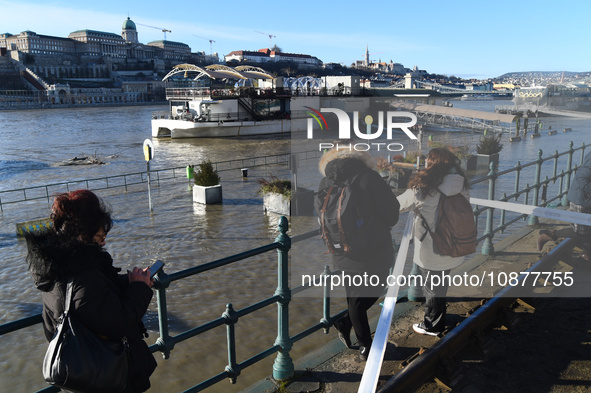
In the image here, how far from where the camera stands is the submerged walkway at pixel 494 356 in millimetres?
3574

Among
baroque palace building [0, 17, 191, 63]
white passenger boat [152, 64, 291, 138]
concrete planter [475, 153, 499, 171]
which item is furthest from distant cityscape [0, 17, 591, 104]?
concrete planter [475, 153, 499, 171]

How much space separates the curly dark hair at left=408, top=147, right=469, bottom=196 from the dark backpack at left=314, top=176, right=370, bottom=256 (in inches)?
30.6

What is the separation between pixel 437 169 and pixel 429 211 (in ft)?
1.17

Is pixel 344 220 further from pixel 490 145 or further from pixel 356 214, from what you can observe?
pixel 490 145

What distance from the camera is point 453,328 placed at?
4.12 m

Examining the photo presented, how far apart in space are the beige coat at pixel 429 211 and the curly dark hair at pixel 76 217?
248 centimetres

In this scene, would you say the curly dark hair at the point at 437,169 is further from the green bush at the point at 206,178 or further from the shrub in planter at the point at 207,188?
the green bush at the point at 206,178

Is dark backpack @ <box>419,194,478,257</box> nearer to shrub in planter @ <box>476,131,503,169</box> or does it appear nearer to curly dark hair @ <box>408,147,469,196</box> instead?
curly dark hair @ <box>408,147,469,196</box>

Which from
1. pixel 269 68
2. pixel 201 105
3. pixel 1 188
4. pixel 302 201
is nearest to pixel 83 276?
pixel 302 201

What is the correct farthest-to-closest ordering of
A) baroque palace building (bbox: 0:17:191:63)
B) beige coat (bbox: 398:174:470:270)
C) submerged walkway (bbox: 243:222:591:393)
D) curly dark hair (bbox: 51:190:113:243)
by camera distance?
baroque palace building (bbox: 0:17:191:63), beige coat (bbox: 398:174:470:270), submerged walkway (bbox: 243:222:591:393), curly dark hair (bbox: 51:190:113:243)

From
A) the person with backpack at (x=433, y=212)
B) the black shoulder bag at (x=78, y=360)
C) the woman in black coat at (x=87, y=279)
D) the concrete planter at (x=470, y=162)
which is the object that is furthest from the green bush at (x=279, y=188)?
the black shoulder bag at (x=78, y=360)

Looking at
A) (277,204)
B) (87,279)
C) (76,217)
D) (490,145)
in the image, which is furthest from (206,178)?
(87,279)

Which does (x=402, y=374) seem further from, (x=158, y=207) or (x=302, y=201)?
(x=158, y=207)

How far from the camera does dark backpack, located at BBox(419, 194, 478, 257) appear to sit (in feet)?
12.6
